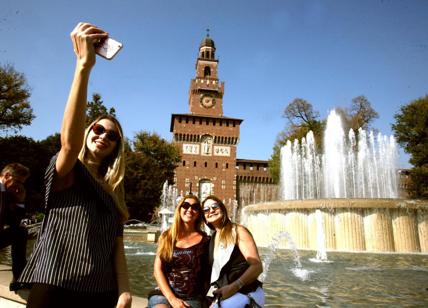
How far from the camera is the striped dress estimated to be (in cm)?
126

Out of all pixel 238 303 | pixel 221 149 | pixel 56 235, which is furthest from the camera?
pixel 221 149

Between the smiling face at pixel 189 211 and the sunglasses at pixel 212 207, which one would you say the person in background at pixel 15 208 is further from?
the sunglasses at pixel 212 207

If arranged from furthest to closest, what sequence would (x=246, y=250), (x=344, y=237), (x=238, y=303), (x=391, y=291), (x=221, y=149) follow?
(x=221, y=149) < (x=344, y=237) < (x=391, y=291) < (x=246, y=250) < (x=238, y=303)

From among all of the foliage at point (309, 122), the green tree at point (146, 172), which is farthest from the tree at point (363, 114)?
the green tree at point (146, 172)

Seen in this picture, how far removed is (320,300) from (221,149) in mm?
38082

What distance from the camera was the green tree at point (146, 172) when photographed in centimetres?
2992

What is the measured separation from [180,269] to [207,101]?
42.4 m

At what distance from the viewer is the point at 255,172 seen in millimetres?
44125

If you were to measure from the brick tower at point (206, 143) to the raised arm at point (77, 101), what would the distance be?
1513 inches

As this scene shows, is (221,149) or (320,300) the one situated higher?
(221,149)

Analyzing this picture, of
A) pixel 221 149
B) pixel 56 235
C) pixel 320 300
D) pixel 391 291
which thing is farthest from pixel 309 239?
pixel 221 149

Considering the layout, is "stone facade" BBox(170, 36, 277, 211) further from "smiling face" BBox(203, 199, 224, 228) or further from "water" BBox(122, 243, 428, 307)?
"smiling face" BBox(203, 199, 224, 228)

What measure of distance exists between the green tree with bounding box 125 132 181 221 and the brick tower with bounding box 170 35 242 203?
594cm

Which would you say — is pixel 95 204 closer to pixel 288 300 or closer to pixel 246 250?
pixel 246 250
